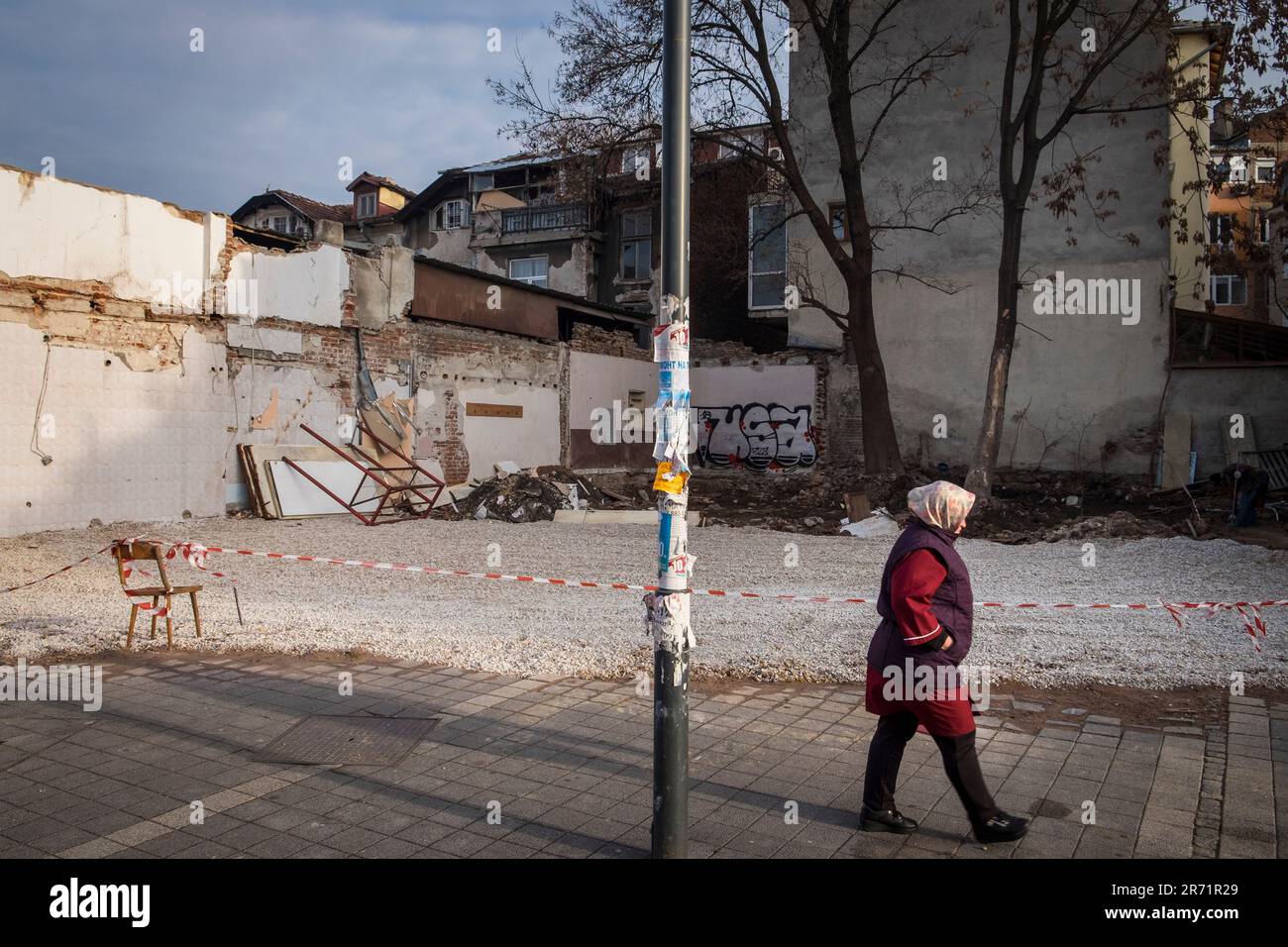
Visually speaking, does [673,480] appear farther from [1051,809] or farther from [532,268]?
[532,268]

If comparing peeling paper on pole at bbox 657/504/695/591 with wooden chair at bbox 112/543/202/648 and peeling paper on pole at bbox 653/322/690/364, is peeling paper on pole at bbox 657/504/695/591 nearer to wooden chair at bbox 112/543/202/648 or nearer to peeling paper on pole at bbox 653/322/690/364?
peeling paper on pole at bbox 653/322/690/364

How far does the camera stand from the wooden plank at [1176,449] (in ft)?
67.9

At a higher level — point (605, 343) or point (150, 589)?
point (605, 343)

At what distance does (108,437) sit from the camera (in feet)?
46.6

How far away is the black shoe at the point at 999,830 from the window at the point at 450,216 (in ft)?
119

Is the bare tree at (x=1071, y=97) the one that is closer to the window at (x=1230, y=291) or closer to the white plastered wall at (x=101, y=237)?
the white plastered wall at (x=101, y=237)

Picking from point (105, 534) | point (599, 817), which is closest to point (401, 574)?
Result: point (105, 534)

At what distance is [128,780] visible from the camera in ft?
15.1

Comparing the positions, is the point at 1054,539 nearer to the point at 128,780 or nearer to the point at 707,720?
the point at 707,720

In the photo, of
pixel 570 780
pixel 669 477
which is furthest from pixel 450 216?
pixel 669 477

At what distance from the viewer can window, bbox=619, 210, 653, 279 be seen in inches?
1332

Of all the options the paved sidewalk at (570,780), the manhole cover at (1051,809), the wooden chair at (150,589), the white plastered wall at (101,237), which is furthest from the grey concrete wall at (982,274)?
the manhole cover at (1051,809)

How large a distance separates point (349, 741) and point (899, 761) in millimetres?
2896

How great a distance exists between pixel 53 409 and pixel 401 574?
6.31 m
